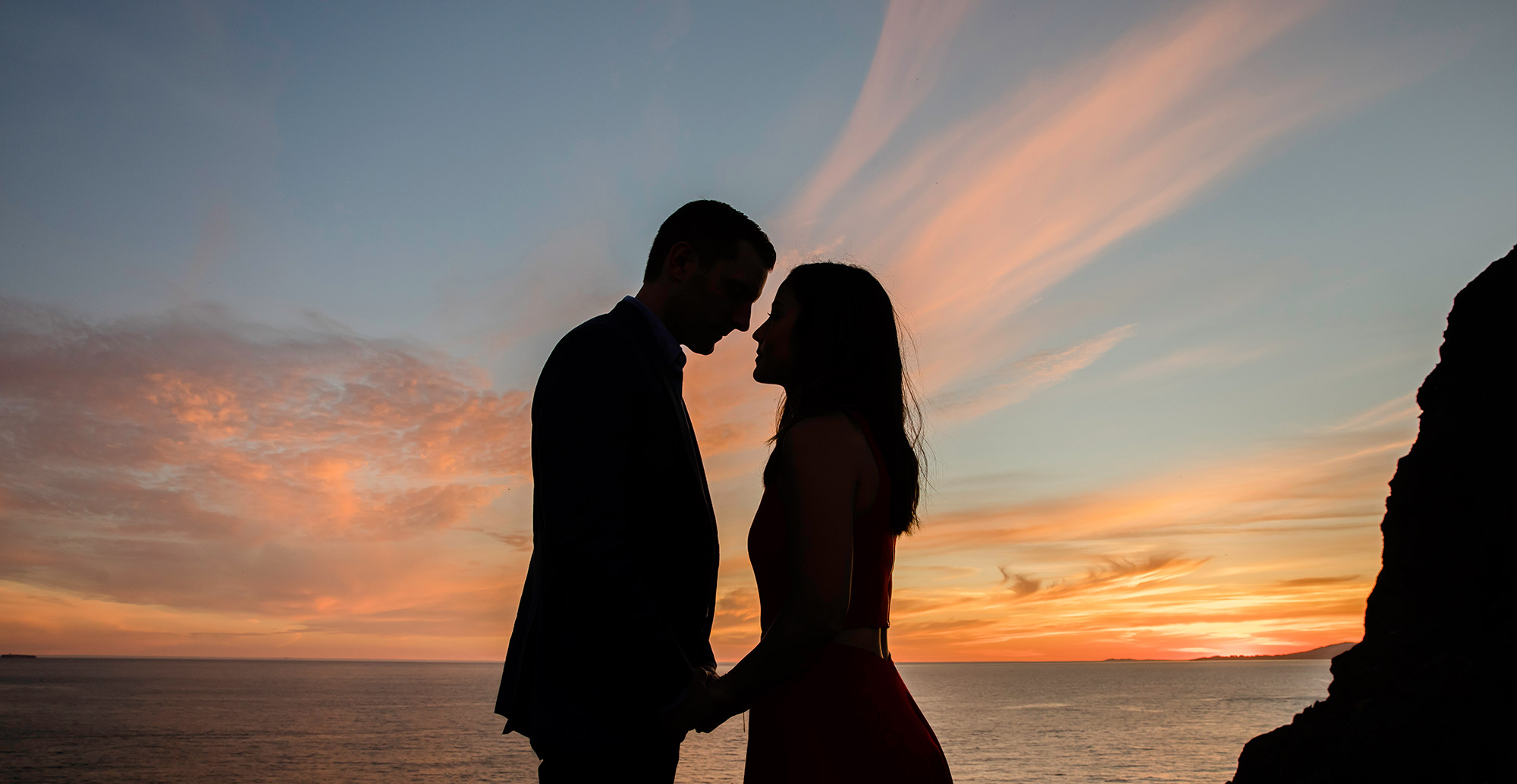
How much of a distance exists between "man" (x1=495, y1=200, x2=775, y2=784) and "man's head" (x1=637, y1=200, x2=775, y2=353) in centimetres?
34

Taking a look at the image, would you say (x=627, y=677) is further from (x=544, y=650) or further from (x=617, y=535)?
(x=617, y=535)

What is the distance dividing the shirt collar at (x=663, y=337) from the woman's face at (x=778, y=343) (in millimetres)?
298

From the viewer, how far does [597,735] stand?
2.09 meters

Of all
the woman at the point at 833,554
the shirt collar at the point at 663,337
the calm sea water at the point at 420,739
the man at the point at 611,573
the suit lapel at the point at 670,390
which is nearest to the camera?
the man at the point at 611,573

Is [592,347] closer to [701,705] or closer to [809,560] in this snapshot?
[809,560]

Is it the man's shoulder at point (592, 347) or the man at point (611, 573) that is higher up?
the man's shoulder at point (592, 347)

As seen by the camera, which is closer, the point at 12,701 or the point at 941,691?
the point at 12,701

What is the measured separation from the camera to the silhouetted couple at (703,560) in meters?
2.12

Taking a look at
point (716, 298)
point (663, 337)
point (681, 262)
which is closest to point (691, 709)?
point (663, 337)

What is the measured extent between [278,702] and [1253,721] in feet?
387

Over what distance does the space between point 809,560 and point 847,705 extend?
531 millimetres

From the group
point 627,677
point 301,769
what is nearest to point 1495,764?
point 627,677

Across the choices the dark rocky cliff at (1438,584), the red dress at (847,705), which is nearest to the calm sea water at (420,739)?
the dark rocky cliff at (1438,584)

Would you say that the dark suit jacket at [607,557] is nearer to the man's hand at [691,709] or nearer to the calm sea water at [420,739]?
the man's hand at [691,709]
